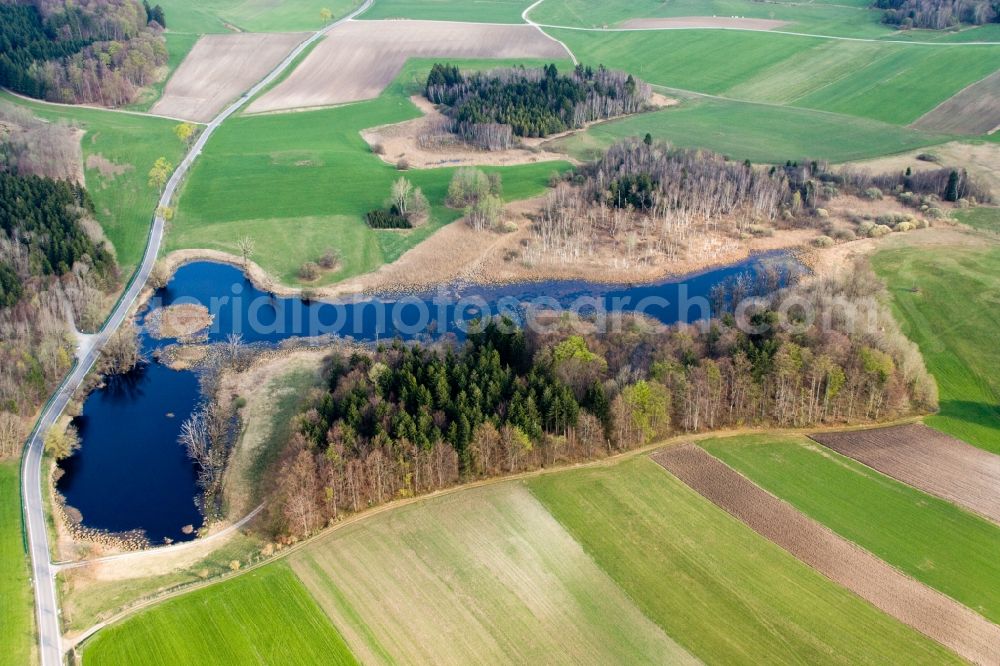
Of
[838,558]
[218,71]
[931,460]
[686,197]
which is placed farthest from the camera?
[218,71]

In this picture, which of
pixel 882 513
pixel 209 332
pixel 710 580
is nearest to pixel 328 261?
pixel 209 332

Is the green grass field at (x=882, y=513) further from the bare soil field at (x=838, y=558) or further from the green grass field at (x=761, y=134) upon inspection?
the green grass field at (x=761, y=134)

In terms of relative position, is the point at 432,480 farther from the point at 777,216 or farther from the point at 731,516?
the point at 777,216

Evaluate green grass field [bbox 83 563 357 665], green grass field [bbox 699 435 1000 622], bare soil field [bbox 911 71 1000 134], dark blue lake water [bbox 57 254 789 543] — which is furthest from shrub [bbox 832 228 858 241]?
green grass field [bbox 83 563 357 665]

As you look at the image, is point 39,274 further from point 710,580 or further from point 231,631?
point 710,580

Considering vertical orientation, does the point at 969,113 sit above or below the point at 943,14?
below
